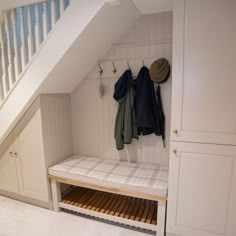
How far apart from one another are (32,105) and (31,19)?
0.91 meters

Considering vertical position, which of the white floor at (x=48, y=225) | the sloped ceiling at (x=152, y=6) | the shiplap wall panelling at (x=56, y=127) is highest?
the sloped ceiling at (x=152, y=6)

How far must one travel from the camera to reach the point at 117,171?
6.00 feet

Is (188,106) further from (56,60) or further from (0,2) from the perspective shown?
(0,2)

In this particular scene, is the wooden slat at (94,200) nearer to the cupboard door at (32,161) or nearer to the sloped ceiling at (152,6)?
the cupboard door at (32,161)

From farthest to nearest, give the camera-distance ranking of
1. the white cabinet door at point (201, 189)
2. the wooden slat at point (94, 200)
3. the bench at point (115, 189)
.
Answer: the wooden slat at point (94, 200)
the bench at point (115, 189)
the white cabinet door at point (201, 189)

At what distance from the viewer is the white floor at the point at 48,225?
1.67 metres

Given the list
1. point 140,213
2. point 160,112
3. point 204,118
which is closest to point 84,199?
point 140,213

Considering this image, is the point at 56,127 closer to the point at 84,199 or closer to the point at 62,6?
the point at 84,199

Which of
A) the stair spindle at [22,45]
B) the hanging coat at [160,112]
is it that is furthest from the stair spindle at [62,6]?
the hanging coat at [160,112]

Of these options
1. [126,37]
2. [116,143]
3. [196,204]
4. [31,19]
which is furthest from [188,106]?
[31,19]

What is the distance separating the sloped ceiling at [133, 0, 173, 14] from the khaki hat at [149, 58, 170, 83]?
50cm

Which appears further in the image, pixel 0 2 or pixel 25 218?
pixel 25 218

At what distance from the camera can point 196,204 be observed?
4.63 ft

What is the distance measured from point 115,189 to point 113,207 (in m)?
0.41
